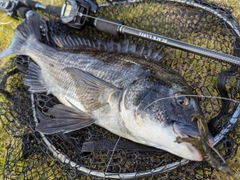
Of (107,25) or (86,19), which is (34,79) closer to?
(86,19)

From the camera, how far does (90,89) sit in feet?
8.43

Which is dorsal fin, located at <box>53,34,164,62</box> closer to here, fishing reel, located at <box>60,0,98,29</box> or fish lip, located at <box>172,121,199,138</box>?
fishing reel, located at <box>60,0,98,29</box>

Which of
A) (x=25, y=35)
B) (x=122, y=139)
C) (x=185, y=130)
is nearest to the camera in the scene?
(x=185, y=130)

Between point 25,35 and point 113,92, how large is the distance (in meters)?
1.54

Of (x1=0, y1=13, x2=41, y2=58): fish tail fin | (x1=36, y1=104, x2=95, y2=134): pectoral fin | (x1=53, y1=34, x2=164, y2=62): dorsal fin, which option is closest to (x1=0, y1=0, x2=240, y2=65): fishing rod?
(x1=53, y1=34, x2=164, y2=62): dorsal fin

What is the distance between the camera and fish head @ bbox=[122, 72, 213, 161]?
6.38ft

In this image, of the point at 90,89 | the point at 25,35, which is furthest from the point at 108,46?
the point at 25,35

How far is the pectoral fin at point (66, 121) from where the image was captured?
8.46ft

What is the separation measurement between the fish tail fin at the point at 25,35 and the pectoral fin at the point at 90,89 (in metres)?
0.84

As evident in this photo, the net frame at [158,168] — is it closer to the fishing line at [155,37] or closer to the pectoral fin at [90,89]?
the fishing line at [155,37]

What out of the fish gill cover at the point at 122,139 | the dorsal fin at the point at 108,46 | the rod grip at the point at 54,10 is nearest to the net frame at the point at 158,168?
the fish gill cover at the point at 122,139

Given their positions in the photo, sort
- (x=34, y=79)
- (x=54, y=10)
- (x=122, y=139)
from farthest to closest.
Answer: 1. (x=54, y=10)
2. (x=34, y=79)
3. (x=122, y=139)

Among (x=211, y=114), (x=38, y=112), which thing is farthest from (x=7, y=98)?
(x=211, y=114)

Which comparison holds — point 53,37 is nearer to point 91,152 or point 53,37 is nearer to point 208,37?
point 91,152
